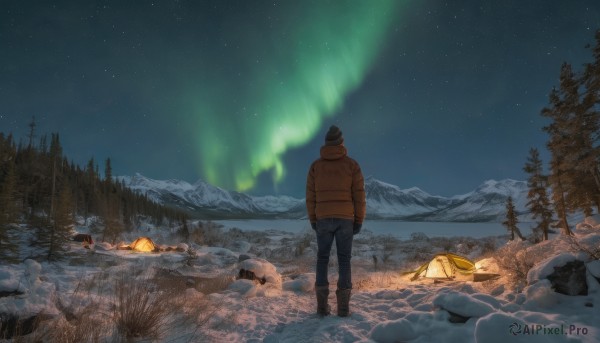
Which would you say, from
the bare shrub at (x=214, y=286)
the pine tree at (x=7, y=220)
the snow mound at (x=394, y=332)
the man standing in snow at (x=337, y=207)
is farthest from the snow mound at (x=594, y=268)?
the pine tree at (x=7, y=220)

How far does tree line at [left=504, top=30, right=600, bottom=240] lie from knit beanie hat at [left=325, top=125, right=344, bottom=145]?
1250 cm

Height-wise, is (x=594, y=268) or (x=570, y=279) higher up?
(x=594, y=268)

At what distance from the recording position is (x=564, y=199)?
18859mm

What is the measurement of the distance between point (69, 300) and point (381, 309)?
15.6 ft

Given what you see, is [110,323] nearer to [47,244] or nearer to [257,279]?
[257,279]

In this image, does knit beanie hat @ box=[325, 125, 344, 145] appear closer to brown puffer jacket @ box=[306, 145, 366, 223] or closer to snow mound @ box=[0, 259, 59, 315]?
brown puffer jacket @ box=[306, 145, 366, 223]

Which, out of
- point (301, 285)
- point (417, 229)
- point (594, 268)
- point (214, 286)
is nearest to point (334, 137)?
point (594, 268)

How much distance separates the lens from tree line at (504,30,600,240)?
1274 cm

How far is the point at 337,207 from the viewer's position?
4.99 m

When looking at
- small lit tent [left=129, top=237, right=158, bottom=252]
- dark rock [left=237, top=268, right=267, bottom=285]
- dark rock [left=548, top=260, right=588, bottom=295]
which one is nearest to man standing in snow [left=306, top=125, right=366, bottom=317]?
dark rock [left=548, top=260, right=588, bottom=295]

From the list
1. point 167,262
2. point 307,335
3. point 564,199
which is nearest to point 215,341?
point 307,335

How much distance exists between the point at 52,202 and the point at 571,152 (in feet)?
140

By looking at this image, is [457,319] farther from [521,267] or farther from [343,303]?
[521,267]

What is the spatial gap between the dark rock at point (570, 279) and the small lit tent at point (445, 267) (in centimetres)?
495
